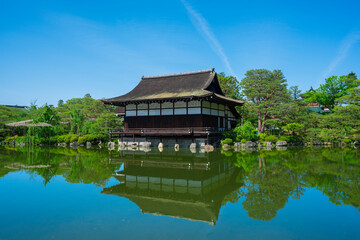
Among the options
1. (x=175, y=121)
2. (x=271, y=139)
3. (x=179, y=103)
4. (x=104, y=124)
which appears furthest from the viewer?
(x=104, y=124)

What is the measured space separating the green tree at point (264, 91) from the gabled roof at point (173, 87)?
6.05m

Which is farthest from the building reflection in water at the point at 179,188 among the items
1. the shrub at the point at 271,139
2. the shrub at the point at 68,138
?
the shrub at the point at 68,138

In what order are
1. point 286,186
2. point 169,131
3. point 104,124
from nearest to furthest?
point 286,186
point 169,131
point 104,124

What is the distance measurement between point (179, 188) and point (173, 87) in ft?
69.4

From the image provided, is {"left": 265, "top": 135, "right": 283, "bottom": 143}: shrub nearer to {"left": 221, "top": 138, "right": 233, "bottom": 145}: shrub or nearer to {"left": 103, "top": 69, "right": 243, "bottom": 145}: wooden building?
{"left": 103, "top": 69, "right": 243, "bottom": 145}: wooden building

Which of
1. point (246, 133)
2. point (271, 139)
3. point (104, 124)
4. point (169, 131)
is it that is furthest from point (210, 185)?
point (104, 124)

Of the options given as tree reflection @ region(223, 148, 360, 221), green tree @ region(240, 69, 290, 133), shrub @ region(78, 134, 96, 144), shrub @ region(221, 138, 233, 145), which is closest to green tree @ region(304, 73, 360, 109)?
green tree @ region(240, 69, 290, 133)

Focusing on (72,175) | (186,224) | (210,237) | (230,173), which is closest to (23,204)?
(72,175)

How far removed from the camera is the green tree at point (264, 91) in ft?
106

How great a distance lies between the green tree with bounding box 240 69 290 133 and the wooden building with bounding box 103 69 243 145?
14.5 feet

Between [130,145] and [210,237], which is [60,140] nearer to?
[130,145]

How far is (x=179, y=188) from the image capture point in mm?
8922

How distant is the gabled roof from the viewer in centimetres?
2572

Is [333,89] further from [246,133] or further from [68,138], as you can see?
[68,138]
